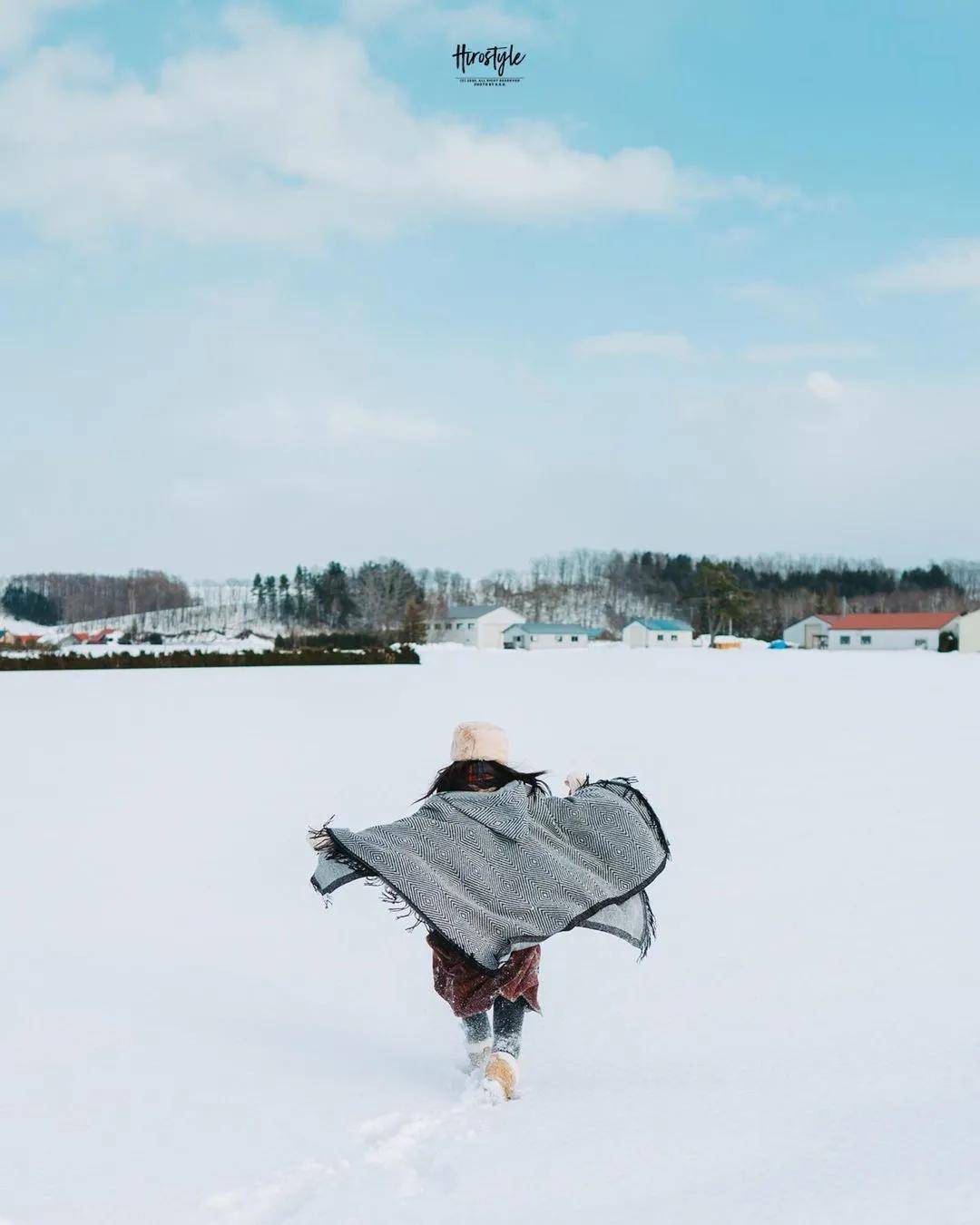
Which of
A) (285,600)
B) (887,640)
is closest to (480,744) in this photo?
(887,640)

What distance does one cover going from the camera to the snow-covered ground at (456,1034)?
119 inches

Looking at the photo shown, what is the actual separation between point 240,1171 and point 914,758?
35.3ft

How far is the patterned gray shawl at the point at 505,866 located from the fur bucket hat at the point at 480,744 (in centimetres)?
11

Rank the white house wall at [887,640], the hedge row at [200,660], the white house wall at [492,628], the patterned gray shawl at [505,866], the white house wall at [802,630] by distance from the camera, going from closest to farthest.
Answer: the patterned gray shawl at [505,866], the hedge row at [200,660], the white house wall at [887,640], the white house wall at [802,630], the white house wall at [492,628]

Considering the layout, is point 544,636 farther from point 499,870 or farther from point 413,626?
point 499,870

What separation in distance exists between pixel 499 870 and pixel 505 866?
0.08 feet

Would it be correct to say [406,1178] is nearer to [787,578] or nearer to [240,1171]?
[240,1171]

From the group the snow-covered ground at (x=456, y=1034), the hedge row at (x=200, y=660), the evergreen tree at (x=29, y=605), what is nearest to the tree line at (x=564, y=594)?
the evergreen tree at (x=29, y=605)

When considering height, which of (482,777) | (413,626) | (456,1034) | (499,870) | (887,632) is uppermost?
(413,626)

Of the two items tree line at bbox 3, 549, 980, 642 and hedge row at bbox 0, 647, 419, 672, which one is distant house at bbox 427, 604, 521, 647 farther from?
hedge row at bbox 0, 647, 419, 672

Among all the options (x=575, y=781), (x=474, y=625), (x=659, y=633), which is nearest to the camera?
(x=575, y=781)

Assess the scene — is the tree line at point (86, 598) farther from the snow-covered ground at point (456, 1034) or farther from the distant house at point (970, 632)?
the snow-covered ground at point (456, 1034)

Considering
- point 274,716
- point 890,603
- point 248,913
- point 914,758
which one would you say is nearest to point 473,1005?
point 248,913

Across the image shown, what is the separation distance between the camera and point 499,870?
11.9ft
